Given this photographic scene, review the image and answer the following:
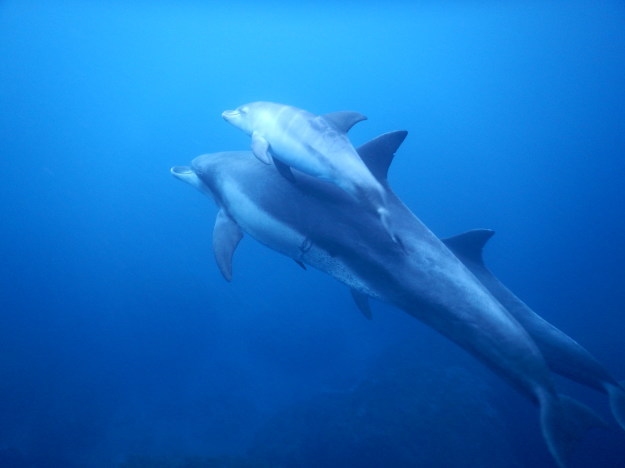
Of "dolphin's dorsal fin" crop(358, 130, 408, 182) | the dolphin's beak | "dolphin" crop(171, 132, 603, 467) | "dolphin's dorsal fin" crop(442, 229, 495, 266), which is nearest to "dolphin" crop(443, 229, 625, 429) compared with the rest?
"dolphin's dorsal fin" crop(442, 229, 495, 266)

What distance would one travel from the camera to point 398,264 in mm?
4160

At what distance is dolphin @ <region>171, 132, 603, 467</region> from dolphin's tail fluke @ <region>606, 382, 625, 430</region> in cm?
90

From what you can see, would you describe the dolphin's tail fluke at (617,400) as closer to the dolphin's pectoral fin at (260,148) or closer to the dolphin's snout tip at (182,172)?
the dolphin's pectoral fin at (260,148)

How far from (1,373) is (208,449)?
11451mm

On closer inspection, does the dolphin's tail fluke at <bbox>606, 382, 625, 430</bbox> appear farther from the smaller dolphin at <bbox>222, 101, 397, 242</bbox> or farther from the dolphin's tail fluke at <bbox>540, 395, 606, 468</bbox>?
the smaller dolphin at <bbox>222, 101, 397, 242</bbox>

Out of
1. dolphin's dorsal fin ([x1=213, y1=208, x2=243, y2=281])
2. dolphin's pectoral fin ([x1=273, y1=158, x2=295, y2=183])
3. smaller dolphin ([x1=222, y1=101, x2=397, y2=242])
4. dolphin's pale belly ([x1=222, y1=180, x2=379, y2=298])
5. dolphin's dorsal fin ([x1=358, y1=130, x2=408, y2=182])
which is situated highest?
dolphin's dorsal fin ([x1=358, y1=130, x2=408, y2=182])

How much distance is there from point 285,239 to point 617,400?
4.57 metres

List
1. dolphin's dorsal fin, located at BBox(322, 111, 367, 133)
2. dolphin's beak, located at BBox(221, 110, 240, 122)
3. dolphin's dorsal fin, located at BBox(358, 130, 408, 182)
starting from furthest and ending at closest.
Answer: dolphin's beak, located at BBox(221, 110, 240, 122)
dolphin's dorsal fin, located at BBox(358, 130, 408, 182)
dolphin's dorsal fin, located at BBox(322, 111, 367, 133)

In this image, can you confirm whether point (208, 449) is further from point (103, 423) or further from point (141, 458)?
point (103, 423)

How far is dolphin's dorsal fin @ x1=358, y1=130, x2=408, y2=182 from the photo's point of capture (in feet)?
14.0

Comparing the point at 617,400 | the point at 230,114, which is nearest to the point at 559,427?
the point at 617,400

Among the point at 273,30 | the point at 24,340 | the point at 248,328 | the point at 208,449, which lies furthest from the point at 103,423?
the point at 273,30

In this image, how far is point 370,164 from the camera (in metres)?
4.38

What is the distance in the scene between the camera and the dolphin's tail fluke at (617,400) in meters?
4.59
